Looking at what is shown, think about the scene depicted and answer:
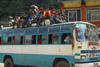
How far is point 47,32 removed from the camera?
896 centimetres

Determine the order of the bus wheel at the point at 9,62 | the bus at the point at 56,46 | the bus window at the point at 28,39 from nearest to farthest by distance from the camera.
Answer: the bus at the point at 56,46 → the bus window at the point at 28,39 → the bus wheel at the point at 9,62

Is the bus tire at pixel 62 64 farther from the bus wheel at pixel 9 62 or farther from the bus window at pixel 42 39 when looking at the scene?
the bus wheel at pixel 9 62

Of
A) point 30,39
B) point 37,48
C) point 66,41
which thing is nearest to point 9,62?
point 30,39

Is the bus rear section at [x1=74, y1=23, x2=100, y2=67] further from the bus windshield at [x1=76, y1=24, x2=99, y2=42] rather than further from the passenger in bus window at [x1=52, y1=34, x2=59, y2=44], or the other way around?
the passenger in bus window at [x1=52, y1=34, x2=59, y2=44]

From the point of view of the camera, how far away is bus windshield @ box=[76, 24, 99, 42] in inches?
307

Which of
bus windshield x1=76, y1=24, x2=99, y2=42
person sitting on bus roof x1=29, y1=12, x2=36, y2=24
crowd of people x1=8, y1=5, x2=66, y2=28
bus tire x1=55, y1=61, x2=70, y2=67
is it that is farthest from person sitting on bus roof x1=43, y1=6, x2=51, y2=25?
bus tire x1=55, y1=61, x2=70, y2=67

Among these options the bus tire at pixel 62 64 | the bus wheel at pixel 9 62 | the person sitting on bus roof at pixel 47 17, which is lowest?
the bus wheel at pixel 9 62

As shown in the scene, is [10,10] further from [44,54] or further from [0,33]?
[44,54]

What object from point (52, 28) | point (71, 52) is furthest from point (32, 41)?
point (71, 52)

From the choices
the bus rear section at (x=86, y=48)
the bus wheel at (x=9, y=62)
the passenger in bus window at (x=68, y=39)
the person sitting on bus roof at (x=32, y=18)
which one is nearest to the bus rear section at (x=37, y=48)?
the bus wheel at (x=9, y=62)

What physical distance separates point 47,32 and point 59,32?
836 mm

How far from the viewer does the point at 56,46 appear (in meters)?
8.42

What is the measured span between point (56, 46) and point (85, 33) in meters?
1.51

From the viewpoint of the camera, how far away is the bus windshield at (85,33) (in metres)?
7.81
